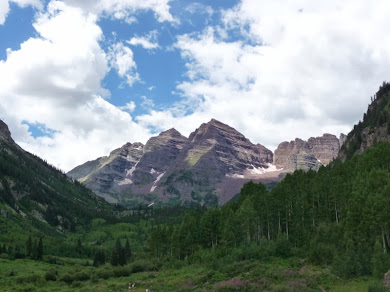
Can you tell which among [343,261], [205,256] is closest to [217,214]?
[205,256]

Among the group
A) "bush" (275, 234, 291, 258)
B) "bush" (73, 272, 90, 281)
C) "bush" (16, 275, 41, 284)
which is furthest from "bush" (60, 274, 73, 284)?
"bush" (275, 234, 291, 258)

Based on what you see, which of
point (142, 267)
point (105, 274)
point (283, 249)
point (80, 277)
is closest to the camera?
point (283, 249)

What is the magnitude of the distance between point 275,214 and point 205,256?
22.7 m

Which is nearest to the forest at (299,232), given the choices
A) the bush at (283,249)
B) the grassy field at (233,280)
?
the bush at (283,249)

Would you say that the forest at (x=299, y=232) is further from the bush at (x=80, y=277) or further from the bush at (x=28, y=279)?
the bush at (x=28, y=279)

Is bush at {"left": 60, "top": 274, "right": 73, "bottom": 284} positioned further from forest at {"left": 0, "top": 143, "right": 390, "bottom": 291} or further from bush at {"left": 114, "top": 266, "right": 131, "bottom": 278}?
bush at {"left": 114, "top": 266, "right": 131, "bottom": 278}

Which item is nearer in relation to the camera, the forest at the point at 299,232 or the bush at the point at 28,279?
the forest at the point at 299,232

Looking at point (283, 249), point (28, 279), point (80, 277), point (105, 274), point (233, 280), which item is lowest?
point (80, 277)

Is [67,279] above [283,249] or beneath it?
beneath

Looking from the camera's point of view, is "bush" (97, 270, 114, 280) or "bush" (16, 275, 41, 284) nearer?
"bush" (16, 275, 41, 284)

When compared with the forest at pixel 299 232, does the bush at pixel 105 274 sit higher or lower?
lower

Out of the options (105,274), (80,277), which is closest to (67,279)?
(80,277)

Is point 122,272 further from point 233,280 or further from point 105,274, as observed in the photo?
point 233,280

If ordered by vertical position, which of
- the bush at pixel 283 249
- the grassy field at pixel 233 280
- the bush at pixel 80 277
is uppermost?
the bush at pixel 283 249
